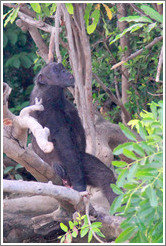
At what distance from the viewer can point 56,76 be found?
168 inches

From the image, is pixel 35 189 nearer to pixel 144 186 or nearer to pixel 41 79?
pixel 144 186

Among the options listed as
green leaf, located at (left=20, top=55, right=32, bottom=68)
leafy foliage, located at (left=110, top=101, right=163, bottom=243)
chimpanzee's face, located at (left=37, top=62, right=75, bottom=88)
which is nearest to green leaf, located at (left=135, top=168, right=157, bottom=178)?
leafy foliage, located at (left=110, top=101, right=163, bottom=243)

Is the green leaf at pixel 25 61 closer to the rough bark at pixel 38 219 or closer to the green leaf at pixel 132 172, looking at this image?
the rough bark at pixel 38 219

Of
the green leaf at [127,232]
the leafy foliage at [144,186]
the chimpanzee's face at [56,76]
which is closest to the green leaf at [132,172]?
the leafy foliage at [144,186]

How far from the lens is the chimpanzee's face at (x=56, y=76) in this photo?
4250 millimetres

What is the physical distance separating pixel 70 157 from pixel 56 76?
2.82ft

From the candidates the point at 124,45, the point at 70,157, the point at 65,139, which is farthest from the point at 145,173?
the point at 124,45

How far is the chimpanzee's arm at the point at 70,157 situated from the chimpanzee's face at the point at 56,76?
500mm

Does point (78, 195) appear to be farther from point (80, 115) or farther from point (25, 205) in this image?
point (80, 115)

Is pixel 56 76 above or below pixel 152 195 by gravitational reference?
below

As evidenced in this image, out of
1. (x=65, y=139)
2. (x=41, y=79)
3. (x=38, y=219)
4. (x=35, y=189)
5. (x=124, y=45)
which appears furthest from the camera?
(x=124, y=45)

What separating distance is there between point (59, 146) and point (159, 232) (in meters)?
2.14

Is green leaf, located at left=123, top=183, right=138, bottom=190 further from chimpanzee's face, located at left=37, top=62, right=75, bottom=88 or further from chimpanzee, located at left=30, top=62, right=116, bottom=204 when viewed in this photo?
chimpanzee's face, located at left=37, top=62, right=75, bottom=88

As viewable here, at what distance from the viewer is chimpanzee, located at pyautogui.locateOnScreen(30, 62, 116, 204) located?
3.95 m
